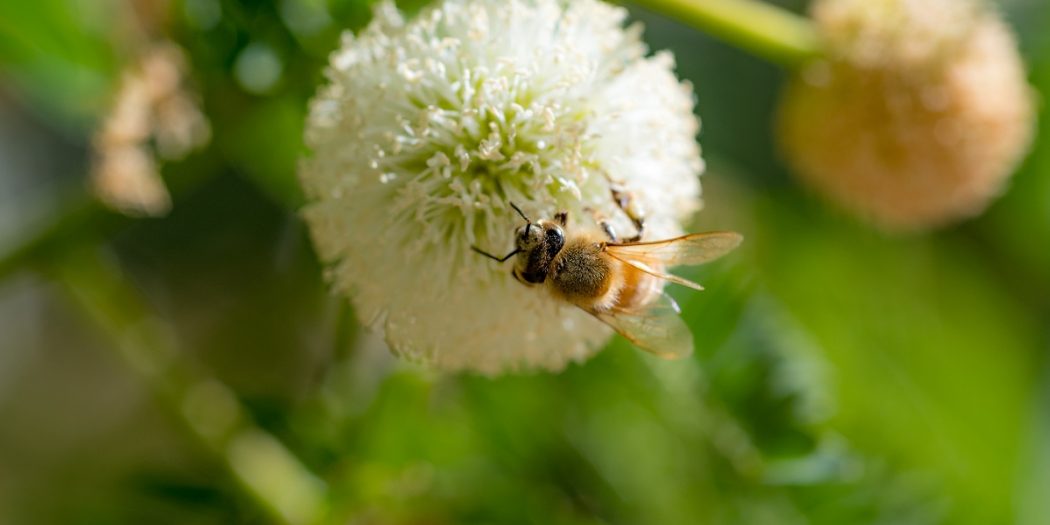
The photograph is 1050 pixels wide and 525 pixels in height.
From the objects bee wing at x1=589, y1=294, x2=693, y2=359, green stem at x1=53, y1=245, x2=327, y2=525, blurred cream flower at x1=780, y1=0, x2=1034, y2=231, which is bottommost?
green stem at x1=53, y1=245, x2=327, y2=525

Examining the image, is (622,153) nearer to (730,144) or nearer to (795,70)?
(795,70)

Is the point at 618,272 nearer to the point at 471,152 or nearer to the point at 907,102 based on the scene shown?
the point at 471,152

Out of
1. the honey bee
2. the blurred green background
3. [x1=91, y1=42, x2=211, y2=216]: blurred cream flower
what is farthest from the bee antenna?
[x1=91, y1=42, x2=211, y2=216]: blurred cream flower

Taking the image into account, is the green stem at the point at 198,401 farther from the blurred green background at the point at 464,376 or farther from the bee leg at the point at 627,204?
the bee leg at the point at 627,204

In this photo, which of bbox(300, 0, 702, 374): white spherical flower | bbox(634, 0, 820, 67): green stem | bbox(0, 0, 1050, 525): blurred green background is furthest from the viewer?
bbox(0, 0, 1050, 525): blurred green background

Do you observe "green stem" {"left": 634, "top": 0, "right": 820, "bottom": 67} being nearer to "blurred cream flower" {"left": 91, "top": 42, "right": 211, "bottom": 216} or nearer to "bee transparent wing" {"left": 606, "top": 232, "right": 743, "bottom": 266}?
"bee transparent wing" {"left": 606, "top": 232, "right": 743, "bottom": 266}
